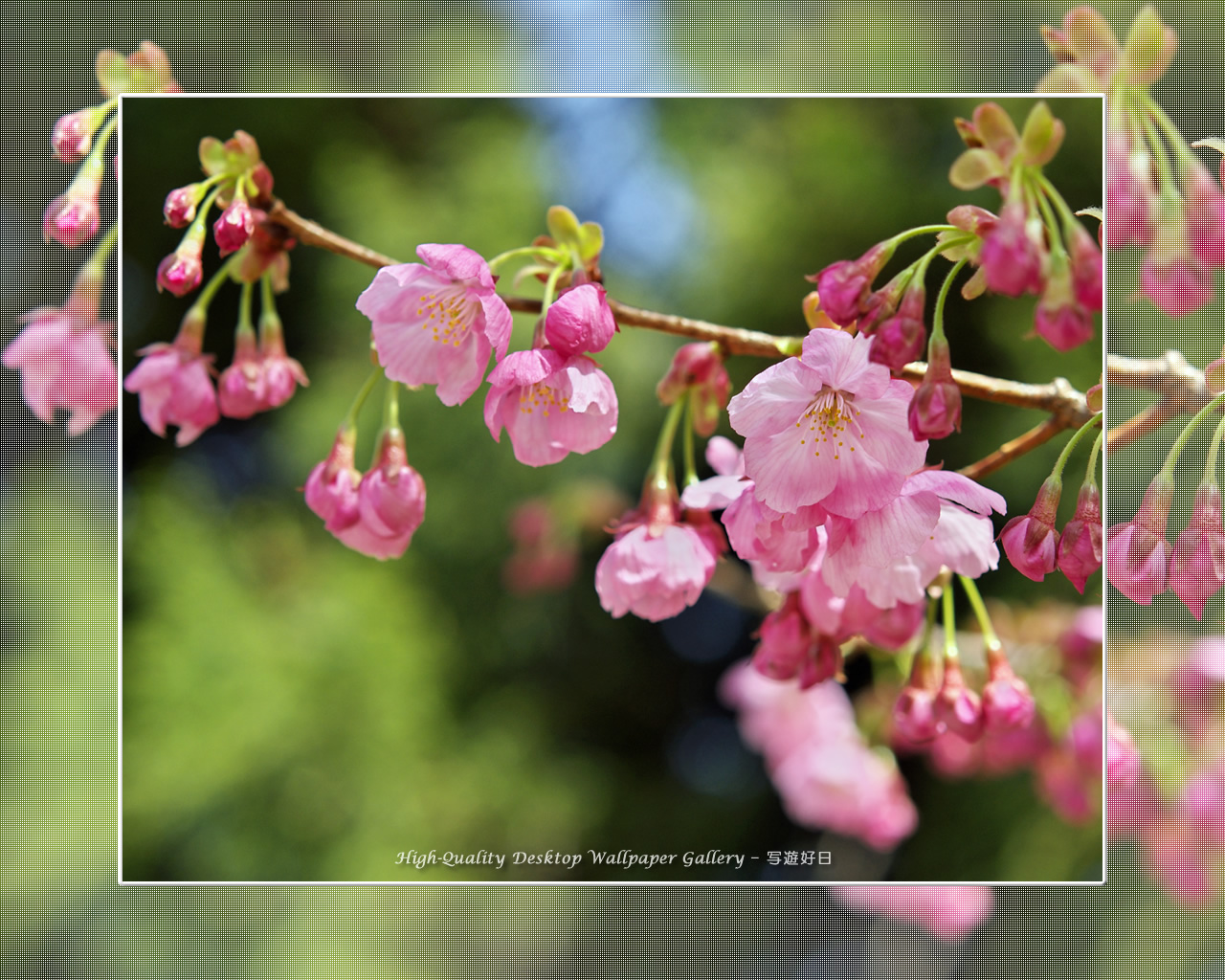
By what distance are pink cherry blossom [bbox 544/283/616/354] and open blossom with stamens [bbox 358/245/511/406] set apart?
0.17 feet

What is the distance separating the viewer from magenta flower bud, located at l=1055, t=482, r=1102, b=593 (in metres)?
0.53

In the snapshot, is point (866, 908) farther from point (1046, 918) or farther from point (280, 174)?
point (280, 174)

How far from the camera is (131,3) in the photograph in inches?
33.3

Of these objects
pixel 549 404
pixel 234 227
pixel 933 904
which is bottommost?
pixel 933 904

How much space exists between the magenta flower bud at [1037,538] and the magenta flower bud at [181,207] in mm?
525

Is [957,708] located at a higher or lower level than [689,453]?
lower

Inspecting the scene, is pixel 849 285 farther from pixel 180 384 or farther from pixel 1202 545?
pixel 180 384

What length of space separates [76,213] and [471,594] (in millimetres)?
1396

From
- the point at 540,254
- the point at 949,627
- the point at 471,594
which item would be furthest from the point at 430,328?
the point at 471,594

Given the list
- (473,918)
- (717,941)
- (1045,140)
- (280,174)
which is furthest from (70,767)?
(280,174)

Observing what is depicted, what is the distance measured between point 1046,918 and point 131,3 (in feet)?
4.07

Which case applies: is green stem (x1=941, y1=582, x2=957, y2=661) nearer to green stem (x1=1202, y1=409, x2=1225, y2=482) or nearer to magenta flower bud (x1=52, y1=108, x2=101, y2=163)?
green stem (x1=1202, y1=409, x2=1225, y2=482)

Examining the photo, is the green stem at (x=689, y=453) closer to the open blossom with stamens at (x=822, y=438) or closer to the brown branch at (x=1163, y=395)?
the open blossom with stamens at (x=822, y=438)

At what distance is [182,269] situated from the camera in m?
0.56
